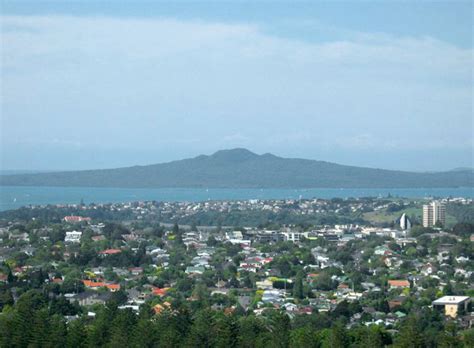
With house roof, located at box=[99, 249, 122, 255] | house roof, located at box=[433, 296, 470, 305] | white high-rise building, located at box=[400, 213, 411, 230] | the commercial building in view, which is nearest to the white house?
house roof, located at box=[99, 249, 122, 255]

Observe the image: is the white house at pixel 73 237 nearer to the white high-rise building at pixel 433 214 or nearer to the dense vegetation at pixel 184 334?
the white high-rise building at pixel 433 214

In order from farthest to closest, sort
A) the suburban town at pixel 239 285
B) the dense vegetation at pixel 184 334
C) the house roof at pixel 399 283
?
the house roof at pixel 399 283, the suburban town at pixel 239 285, the dense vegetation at pixel 184 334

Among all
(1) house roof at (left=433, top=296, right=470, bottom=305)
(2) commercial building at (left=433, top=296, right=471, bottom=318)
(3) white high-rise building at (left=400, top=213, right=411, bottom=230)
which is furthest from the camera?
(3) white high-rise building at (left=400, top=213, right=411, bottom=230)

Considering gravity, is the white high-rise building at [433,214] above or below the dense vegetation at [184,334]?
above

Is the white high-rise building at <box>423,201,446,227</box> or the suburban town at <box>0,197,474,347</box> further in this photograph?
the white high-rise building at <box>423,201,446,227</box>

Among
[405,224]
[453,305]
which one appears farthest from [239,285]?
[405,224]

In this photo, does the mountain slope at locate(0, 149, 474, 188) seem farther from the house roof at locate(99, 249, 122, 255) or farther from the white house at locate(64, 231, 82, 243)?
the house roof at locate(99, 249, 122, 255)

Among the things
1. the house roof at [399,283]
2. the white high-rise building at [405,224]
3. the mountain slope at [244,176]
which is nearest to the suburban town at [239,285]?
the house roof at [399,283]

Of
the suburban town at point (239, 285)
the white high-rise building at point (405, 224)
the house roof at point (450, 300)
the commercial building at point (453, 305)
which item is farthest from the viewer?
the white high-rise building at point (405, 224)
